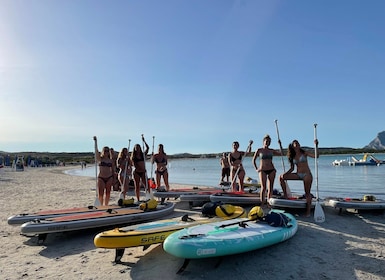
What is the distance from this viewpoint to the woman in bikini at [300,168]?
830cm

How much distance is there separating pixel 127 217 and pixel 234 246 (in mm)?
3377

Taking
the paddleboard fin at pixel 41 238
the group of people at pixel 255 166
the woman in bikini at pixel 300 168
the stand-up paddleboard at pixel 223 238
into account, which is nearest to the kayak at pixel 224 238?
the stand-up paddleboard at pixel 223 238

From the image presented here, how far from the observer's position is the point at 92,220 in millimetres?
7039

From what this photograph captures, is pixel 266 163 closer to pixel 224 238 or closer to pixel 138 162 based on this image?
pixel 138 162

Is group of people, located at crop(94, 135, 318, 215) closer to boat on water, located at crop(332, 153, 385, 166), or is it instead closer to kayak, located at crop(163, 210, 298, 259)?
kayak, located at crop(163, 210, 298, 259)

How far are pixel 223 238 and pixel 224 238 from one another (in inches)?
0.8

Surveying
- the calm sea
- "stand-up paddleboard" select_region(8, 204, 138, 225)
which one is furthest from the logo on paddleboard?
the calm sea

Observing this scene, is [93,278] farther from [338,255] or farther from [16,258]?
[338,255]

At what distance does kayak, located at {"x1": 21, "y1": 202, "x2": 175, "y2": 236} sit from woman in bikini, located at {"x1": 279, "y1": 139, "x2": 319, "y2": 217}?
340cm

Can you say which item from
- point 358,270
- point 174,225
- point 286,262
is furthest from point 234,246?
point 358,270

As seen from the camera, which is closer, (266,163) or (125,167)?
(266,163)

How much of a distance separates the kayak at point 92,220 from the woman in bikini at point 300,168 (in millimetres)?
3404

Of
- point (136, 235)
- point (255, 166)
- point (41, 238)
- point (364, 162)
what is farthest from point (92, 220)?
point (364, 162)

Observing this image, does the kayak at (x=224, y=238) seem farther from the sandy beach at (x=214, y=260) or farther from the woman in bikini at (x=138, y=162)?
the woman in bikini at (x=138, y=162)
